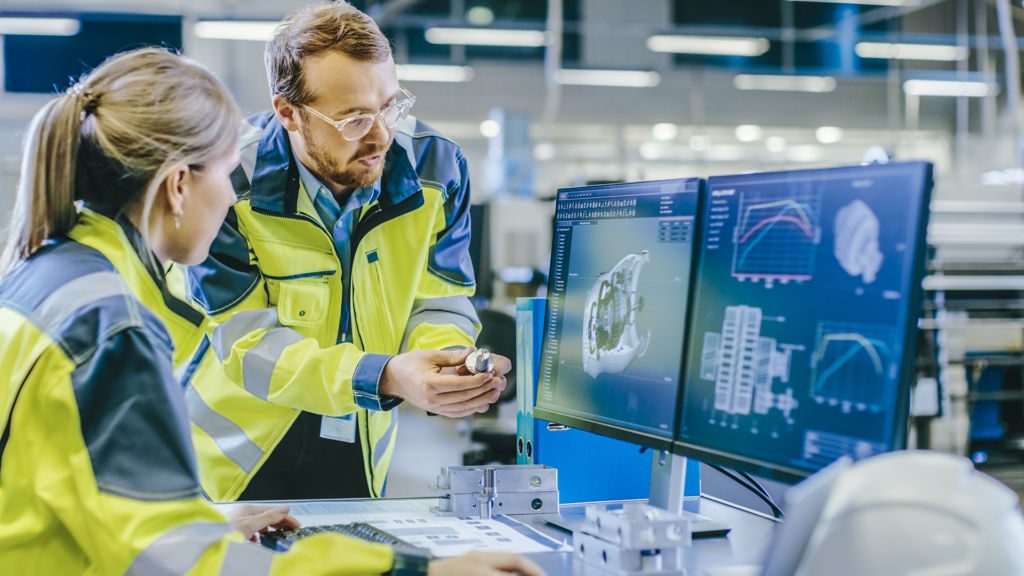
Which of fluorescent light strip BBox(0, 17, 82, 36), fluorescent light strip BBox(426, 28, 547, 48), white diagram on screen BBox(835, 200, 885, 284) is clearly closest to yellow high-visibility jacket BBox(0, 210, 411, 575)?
white diagram on screen BBox(835, 200, 885, 284)

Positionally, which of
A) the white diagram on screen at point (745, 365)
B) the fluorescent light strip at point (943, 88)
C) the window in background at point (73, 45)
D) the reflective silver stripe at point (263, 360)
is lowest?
the reflective silver stripe at point (263, 360)

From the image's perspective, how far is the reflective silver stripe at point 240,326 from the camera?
1.94m

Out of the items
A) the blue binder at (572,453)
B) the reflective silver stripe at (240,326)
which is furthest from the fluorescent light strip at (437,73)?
the blue binder at (572,453)

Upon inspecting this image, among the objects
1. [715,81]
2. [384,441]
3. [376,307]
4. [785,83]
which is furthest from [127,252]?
A: [785,83]

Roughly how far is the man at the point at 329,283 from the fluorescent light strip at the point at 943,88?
1083 centimetres

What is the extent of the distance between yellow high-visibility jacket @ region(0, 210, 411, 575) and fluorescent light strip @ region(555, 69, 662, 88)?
35.9 ft

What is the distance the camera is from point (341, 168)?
197cm

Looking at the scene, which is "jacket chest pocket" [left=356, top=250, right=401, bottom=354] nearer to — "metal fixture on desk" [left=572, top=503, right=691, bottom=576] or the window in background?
"metal fixture on desk" [left=572, top=503, right=691, bottom=576]

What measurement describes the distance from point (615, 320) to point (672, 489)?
0.85ft

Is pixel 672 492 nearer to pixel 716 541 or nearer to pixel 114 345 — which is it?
pixel 716 541

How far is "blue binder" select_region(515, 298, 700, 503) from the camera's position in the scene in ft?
6.11

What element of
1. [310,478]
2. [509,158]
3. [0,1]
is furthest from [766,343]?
[0,1]

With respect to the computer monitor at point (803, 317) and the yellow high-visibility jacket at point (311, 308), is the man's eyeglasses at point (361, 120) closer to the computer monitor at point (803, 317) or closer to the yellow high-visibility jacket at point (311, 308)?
the yellow high-visibility jacket at point (311, 308)

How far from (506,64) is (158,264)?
431 inches
